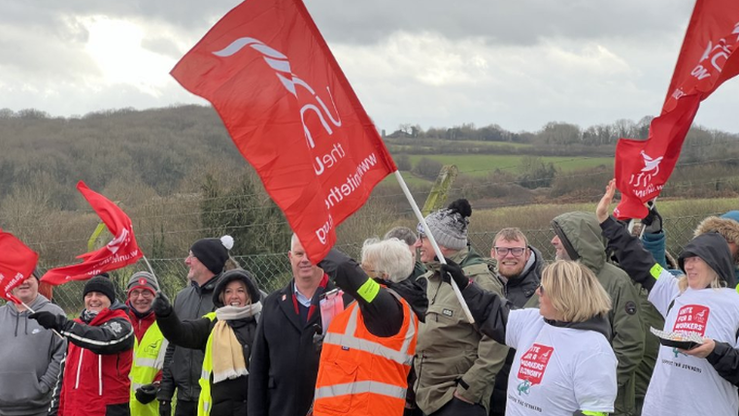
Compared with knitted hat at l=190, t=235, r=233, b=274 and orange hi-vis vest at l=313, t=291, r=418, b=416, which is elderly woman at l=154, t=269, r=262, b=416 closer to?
knitted hat at l=190, t=235, r=233, b=274

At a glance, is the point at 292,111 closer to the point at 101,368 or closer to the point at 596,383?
the point at 596,383

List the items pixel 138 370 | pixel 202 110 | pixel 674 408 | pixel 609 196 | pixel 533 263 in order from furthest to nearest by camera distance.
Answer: pixel 202 110 → pixel 138 370 → pixel 533 263 → pixel 609 196 → pixel 674 408

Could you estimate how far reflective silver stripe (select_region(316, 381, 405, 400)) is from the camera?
15.0 feet

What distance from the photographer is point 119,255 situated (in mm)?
7195

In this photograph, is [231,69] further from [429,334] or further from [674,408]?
[674,408]

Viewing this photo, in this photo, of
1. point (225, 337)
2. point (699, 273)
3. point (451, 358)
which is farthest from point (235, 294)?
point (699, 273)

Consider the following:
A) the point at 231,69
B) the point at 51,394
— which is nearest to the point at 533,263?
the point at 231,69

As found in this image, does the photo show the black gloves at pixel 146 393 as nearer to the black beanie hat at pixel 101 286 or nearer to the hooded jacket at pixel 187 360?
the hooded jacket at pixel 187 360

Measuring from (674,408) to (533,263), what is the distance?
146cm

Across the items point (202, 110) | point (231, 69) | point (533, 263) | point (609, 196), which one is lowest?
point (202, 110)

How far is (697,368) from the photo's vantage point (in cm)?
467

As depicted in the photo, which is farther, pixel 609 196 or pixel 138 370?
pixel 138 370

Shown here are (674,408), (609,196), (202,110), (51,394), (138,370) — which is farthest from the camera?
(202,110)

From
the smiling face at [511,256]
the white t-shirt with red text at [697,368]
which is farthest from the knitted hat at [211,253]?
the white t-shirt with red text at [697,368]
